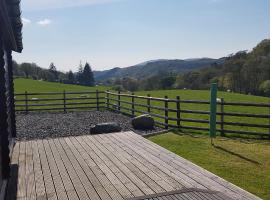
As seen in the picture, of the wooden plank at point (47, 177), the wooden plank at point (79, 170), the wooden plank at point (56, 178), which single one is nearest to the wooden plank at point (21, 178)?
the wooden plank at point (47, 177)

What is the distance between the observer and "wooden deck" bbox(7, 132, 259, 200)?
222 inches

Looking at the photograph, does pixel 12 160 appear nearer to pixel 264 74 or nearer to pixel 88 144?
pixel 88 144

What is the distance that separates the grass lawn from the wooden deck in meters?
0.74

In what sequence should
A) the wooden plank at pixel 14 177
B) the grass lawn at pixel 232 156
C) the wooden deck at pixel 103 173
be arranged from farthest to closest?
the grass lawn at pixel 232 156, the wooden plank at pixel 14 177, the wooden deck at pixel 103 173

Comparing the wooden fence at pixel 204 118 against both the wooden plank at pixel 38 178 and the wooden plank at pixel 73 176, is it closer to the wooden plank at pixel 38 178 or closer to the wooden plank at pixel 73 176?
the wooden plank at pixel 73 176

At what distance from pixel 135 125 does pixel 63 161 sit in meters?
6.33

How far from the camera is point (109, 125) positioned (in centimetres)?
1206

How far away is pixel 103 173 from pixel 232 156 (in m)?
3.76

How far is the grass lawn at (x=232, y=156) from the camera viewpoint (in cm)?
675

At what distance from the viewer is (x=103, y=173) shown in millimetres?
6668

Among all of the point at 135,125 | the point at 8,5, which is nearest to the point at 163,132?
the point at 135,125

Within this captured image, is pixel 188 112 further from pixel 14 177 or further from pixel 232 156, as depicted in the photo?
pixel 14 177

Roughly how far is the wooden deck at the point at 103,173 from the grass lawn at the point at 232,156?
745 mm

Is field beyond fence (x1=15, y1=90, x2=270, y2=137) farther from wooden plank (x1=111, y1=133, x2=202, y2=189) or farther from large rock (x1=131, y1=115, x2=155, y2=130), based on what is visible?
wooden plank (x1=111, y1=133, x2=202, y2=189)
